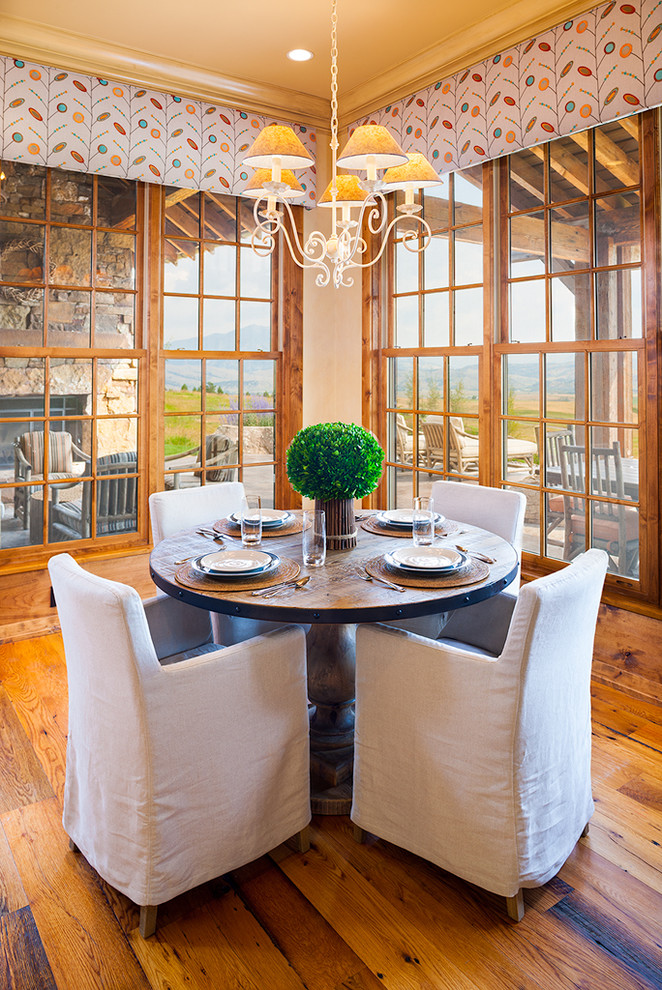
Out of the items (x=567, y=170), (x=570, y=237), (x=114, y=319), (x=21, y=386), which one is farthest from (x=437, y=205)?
(x=21, y=386)

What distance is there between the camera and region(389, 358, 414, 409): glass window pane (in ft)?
13.2

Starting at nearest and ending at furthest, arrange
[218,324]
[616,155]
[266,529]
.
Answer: [266,529]
[616,155]
[218,324]

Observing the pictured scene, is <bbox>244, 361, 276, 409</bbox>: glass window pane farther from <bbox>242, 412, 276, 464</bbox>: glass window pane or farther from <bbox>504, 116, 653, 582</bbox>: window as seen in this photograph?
<bbox>504, 116, 653, 582</bbox>: window

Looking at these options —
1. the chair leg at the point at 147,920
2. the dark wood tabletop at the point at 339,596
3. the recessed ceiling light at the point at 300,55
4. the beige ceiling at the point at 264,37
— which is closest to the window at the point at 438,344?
the beige ceiling at the point at 264,37

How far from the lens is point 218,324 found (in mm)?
4027

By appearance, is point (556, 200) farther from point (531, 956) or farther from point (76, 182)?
point (531, 956)

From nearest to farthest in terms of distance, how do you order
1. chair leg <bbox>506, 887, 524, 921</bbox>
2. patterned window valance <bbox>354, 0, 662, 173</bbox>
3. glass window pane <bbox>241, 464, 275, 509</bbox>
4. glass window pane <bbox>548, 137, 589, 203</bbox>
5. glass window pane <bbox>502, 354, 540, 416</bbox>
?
1. chair leg <bbox>506, 887, 524, 921</bbox>
2. patterned window valance <bbox>354, 0, 662, 173</bbox>
3. glass window pane <bbox>548, 137, 589, 203</bbox>
4. glass window pane <bbox>502, 354, 540, 416</bbox>
5. glass window pane <bbox>241, 464, 275, 509</bbox>

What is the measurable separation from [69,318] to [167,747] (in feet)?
8.80

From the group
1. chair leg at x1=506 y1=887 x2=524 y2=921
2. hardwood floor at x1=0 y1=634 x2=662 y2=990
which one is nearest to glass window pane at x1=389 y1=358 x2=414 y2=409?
hardwood floor at x1=0 y1=634 x2=662 y2=990

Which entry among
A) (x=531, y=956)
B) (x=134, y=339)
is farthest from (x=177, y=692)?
(x=134, y=339)

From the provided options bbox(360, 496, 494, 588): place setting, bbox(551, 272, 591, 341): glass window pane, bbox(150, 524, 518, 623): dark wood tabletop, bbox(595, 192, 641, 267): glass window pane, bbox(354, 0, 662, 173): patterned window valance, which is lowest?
bbox(150, 524, 518, 623): dark wood tabletop

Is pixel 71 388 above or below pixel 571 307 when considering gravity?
below

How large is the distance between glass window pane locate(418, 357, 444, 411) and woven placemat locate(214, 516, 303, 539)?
5.16ft

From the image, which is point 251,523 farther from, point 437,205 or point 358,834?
point 437,205
